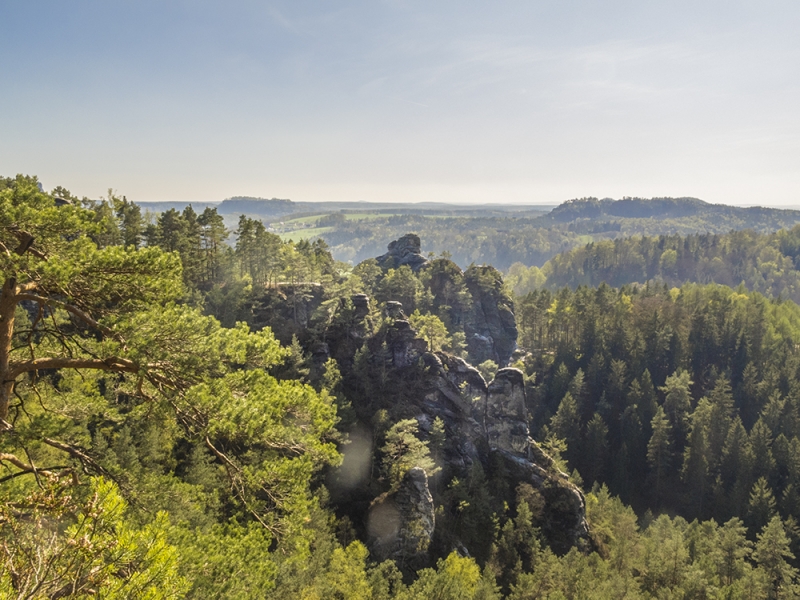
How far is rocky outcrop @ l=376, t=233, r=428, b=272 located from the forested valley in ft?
1.99

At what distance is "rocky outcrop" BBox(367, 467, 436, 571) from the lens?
38.8m

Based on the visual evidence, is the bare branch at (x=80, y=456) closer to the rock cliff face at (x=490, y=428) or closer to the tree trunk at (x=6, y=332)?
the tree trunk at (x=6, y=332)

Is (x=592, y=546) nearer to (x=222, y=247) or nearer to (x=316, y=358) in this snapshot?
(x=316, y=358)

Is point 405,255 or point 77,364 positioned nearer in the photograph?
point 77,364

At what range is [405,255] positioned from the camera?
10694 centimetres

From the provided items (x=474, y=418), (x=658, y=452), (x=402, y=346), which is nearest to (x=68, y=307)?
(x=402, y=346)

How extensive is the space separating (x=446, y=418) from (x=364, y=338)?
13833 mm

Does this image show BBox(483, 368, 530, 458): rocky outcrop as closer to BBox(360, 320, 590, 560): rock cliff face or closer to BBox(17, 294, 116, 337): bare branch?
BBox(360, 320, 590, 560): rock cliff face

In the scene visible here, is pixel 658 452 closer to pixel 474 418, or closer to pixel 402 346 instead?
pixel 474 418

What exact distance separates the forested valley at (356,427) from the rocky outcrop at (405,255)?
0.61 m

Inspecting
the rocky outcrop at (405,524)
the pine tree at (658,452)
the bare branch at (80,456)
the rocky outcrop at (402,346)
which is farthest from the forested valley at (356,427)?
the pine tree at (658,452)

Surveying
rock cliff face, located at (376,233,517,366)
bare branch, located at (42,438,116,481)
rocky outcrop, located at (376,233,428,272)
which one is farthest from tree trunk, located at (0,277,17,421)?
rocky outcrop, located at (376,233,428,272)

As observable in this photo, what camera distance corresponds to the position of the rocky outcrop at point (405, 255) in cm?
10469

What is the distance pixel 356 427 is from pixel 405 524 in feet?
35.4
